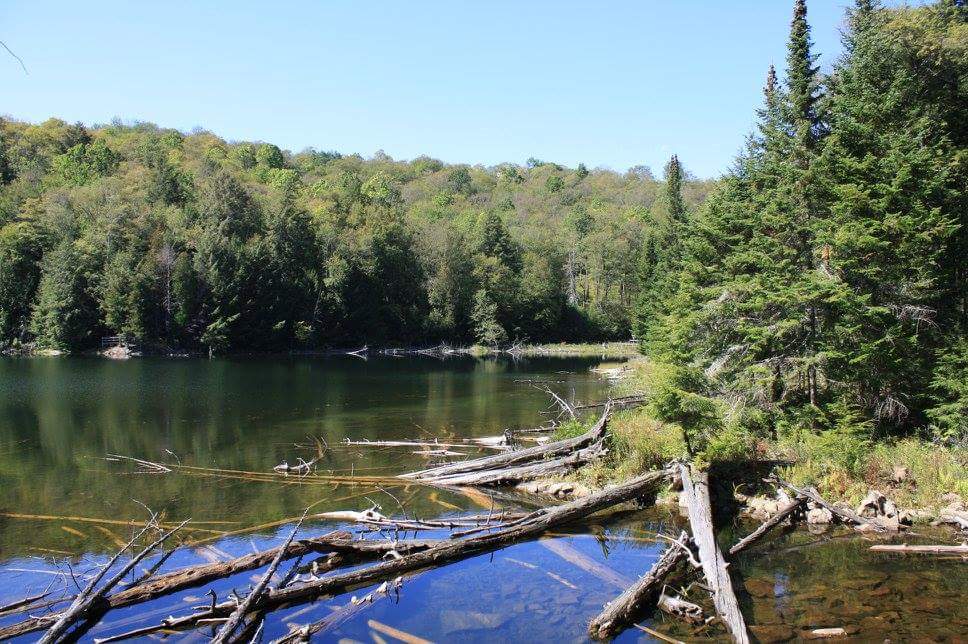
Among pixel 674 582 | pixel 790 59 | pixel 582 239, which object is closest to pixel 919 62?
pixel 790 59

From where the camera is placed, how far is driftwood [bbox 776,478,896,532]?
16344 millimetres

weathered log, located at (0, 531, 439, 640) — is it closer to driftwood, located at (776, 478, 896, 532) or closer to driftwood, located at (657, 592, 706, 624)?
driftwood, located at (657, 592, 706, 624)

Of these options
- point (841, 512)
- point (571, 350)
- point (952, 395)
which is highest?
point (952, 395)

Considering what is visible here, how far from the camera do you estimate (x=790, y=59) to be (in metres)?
30.2

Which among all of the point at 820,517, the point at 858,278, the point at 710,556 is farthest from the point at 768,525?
the point at 858,278

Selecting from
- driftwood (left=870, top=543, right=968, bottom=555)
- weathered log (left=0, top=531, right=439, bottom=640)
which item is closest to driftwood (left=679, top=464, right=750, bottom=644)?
driftwood (left=870, top=543, right=968, bottom=555)

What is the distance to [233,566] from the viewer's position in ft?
42.0

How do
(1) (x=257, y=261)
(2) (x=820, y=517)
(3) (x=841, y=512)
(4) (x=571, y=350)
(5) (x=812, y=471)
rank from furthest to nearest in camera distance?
(4) (x=571, y=350), (1) (x=257, y=261), (5) (x=812, y=471), (2) (x=820, y=517), (3) (x=841, y=512)

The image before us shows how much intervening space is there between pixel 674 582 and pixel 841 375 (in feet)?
38.6

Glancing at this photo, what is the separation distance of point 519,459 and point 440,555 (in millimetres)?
7710

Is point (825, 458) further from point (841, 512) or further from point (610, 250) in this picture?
point (610, 250)

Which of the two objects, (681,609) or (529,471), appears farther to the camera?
(529,471)

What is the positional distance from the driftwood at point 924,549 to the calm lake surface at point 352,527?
30 cm

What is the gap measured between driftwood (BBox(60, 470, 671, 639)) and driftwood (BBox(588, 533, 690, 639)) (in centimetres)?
356
